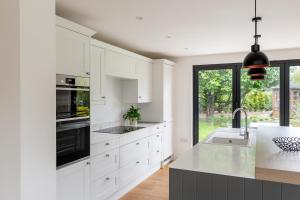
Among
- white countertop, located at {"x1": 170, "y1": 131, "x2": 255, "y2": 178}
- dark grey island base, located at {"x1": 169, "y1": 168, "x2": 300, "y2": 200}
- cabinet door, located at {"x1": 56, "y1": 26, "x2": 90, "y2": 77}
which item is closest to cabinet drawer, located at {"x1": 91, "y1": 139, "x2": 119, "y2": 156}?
cabinet door, located at {"x1": 56, "y1": 26, "x2": 90, "y2": 77}

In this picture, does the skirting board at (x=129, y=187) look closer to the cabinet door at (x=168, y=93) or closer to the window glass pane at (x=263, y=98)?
the cabinet door at (x=168, y=93)

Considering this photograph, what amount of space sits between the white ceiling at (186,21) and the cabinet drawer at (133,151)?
173 cm

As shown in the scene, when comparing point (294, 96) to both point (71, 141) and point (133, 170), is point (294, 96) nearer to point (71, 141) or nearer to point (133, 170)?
point (133, 170)

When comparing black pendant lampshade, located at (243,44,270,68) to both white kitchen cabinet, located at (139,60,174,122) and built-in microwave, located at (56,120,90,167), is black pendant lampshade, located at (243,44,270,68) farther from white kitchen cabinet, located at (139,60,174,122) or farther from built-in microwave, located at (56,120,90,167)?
white kitchen cabinet, located at (139,60,174,122)

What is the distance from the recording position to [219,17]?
271cm

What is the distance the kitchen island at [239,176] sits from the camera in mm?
1212

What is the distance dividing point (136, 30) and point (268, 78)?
124 inches

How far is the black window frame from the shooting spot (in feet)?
15.1

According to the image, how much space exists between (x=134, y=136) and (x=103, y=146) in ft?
2.82

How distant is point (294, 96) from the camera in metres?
4.60

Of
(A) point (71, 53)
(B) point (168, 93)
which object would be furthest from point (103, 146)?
(B) point (168, 93)

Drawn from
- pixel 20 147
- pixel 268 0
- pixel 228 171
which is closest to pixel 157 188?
pixel 228 171

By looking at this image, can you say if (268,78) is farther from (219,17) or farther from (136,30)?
(136,30)

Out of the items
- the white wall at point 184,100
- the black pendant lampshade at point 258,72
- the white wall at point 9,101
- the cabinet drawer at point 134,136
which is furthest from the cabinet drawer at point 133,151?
the black pendant lampshade at point 258,72
